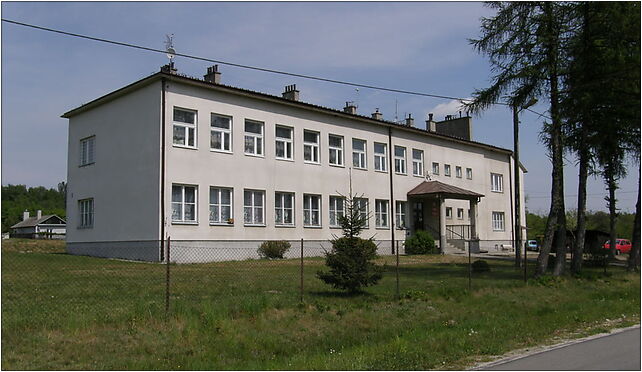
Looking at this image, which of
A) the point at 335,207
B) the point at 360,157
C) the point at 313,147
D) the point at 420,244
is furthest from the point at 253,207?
the point at 420,244

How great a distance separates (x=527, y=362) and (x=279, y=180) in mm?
23246

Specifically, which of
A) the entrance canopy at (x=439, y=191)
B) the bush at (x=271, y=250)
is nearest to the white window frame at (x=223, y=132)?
the bush at (x=271, y=250)

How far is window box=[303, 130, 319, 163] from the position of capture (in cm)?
3356

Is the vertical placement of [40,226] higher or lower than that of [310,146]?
lower

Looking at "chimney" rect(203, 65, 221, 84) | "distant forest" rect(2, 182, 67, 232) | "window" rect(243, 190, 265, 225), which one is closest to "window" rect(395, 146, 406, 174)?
"window" rect(243, 190, 265, 225)

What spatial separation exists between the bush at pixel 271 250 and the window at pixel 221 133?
194 inches

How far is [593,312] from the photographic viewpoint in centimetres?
1514

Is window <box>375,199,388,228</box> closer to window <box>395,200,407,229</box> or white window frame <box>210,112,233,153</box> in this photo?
window <box>395,200,407,229</box>

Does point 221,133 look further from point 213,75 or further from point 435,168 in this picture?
point 435,168

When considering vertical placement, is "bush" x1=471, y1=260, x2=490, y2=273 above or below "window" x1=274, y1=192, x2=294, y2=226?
below

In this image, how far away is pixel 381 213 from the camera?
3775cm

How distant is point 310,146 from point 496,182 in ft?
68.4

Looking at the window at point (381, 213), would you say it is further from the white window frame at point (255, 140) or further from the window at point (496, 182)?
the window at point (496, 182)

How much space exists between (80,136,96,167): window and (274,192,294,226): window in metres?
9.64
